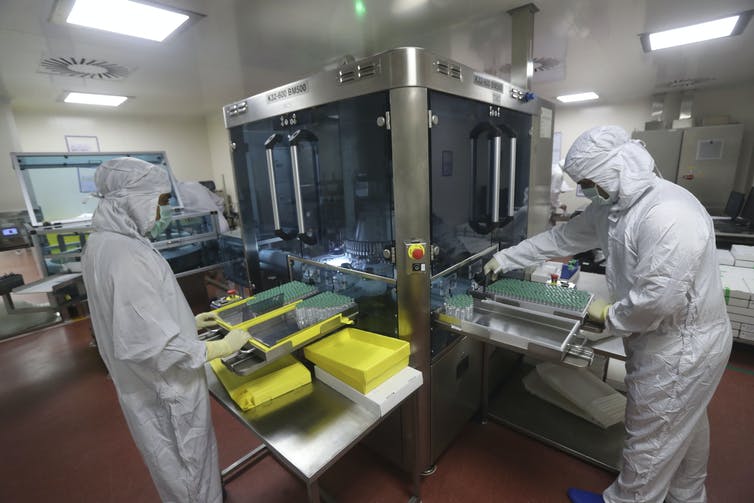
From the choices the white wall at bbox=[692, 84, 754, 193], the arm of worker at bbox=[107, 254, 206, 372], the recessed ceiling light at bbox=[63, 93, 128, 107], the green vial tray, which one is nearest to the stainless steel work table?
the arm of worker at bbox=[107, 254, 206, 372]

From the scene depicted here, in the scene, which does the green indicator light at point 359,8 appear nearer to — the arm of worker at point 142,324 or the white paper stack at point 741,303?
the arm of worker at point 142,324

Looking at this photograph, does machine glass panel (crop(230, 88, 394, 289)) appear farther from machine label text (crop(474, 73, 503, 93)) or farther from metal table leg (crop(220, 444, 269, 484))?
metal table leg (crop(220, 444, 269, 484))

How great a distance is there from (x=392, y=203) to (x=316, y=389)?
2.71ft

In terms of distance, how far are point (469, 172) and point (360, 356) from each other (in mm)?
1003

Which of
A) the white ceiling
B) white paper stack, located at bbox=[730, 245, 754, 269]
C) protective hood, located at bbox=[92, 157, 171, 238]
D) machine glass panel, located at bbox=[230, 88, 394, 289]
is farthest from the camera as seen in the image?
white paper stack, located at bbox=[730, 245, 754, 269]

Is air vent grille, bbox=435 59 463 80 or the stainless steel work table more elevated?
air vent grille, bbox=435 59 463 80

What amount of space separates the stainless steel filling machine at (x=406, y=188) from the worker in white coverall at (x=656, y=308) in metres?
0.29

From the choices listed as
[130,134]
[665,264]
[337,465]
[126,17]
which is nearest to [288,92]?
[126,17]

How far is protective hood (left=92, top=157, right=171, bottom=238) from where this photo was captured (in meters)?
1.20

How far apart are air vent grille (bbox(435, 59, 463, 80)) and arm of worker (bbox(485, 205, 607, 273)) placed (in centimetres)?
90

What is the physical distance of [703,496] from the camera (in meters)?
1.49

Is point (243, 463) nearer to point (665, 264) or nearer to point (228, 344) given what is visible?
point (228, 344)

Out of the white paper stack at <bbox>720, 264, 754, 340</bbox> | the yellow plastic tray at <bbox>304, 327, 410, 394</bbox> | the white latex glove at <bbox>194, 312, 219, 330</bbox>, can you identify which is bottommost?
the white paper stack at <bbox>720, 264, 754, 340</bbox>

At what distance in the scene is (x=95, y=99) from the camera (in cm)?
412
